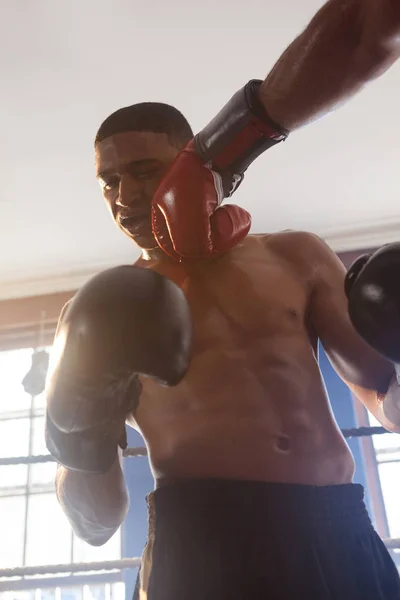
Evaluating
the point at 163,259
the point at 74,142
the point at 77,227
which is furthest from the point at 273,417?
the point at 77,227

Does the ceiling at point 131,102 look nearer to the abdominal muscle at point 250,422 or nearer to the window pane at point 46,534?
the window pane at point 46,534

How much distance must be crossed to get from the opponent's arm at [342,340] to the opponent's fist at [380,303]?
0.29 meters

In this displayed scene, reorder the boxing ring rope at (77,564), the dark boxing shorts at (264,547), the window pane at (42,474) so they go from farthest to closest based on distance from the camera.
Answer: the window pane at (42,474) < the boxing ring rope at (77,564) < the dark boxing shorts at (264,547)

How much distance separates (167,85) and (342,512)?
1.74 meters

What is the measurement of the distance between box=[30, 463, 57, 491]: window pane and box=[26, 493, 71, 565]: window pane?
6cm

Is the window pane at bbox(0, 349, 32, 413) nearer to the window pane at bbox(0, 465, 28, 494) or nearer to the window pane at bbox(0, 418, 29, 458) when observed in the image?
the window pane at bbox(0, 418, 29, 458)

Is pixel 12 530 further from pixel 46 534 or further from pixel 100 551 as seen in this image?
pixel 100 551

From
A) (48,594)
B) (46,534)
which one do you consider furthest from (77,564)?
(46,534)

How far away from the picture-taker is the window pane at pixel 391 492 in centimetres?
275

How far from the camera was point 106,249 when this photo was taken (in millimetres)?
3148

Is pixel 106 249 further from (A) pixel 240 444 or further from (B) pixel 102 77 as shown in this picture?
(A) pixel 240 444

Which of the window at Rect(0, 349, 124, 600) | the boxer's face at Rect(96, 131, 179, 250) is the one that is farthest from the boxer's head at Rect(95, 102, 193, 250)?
the window at Rect(0, 349, 124, 600)

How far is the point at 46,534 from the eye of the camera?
9.83ft

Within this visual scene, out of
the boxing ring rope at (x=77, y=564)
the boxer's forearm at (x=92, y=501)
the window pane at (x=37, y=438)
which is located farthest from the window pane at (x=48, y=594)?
the boxer's forearm at (x=92, y=501)
